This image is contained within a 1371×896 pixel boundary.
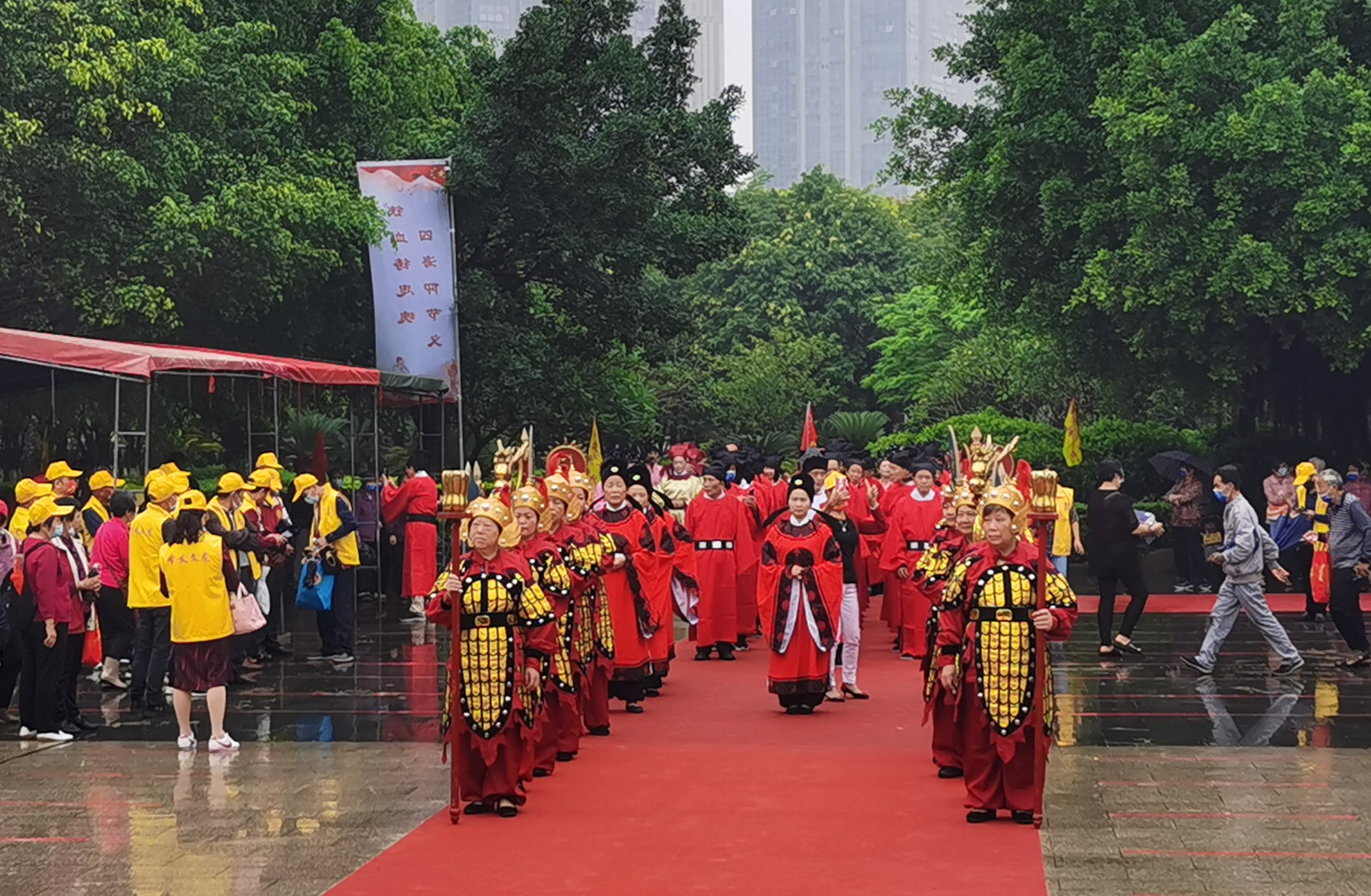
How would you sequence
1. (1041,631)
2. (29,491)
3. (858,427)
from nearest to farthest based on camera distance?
(1041,631)
(29,491)
(858,427)

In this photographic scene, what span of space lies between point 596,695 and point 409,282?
12401 mm

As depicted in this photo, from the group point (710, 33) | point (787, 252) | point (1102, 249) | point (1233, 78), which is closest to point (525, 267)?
point (1102, 249)

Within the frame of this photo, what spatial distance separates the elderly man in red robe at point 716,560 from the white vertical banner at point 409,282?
7.68 m

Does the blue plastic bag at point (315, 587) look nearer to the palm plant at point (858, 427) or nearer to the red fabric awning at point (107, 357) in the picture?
the red fabric awning at point (107, 357)

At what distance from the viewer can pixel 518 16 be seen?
79.8 metres

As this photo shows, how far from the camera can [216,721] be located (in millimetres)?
10984

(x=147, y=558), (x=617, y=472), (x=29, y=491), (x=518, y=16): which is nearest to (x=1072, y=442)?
(x=617, y=472)

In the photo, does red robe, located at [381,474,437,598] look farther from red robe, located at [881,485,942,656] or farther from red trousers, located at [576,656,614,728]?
red trousers, located at [576,656,614,728]

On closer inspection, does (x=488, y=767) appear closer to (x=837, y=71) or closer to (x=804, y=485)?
(x=804, y=485)

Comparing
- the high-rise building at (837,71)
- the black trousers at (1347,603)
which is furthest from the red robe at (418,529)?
→ the high-rise building at (837,71)

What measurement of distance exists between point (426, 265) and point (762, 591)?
12.0 m

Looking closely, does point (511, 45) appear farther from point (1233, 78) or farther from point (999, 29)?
point (1233, 78)

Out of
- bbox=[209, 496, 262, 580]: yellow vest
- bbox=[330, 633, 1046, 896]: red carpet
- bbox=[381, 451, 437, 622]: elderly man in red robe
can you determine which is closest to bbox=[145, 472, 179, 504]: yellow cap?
bbox=[209, 496, 262, 580]: yellow vest

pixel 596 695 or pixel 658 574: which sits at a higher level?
pixel 658 574
